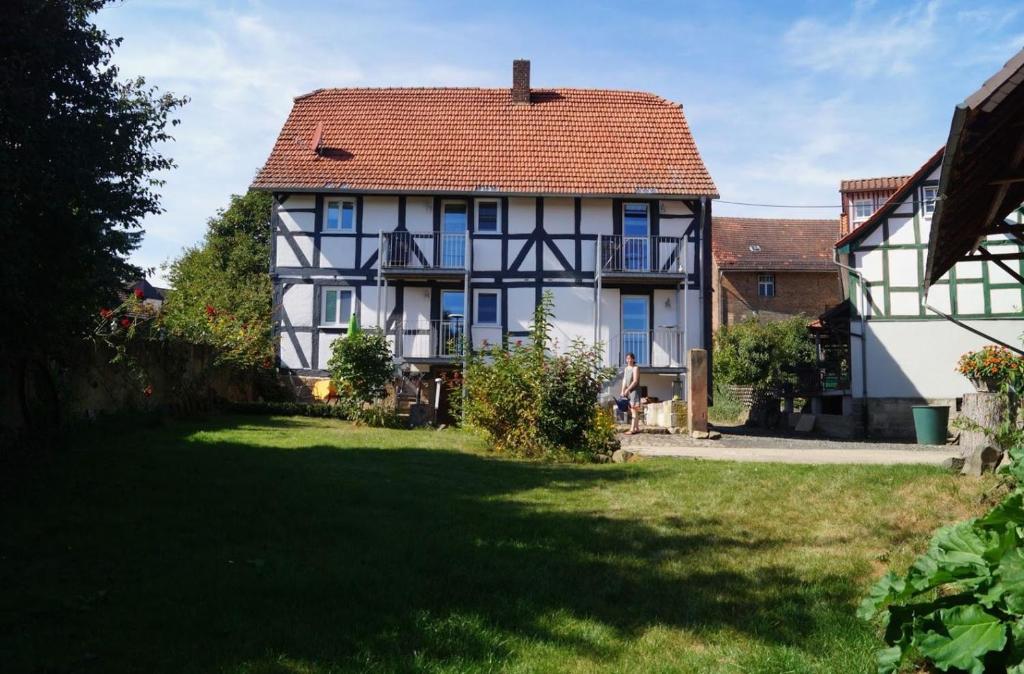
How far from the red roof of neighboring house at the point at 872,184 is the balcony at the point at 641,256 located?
8501 mm

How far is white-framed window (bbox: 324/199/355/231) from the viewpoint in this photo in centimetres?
2408

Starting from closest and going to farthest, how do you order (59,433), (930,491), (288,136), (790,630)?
(790,630) → (930,491) → (59,433) → (288,136)

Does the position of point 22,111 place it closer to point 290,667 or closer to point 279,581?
point 279,581

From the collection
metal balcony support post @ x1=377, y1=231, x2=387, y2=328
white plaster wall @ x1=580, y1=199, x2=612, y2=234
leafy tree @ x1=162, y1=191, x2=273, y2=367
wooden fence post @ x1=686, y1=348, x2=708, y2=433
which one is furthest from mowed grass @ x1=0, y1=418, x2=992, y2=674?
leafy tree @ x1=162, y1=191, x2=273, y2=367

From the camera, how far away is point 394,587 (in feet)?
15.5

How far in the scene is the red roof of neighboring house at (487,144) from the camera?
23.7 metres

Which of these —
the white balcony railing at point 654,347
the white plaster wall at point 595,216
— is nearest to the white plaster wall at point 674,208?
the white plaster wall at point 595,216

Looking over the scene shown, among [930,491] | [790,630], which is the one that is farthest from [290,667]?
[930,491]

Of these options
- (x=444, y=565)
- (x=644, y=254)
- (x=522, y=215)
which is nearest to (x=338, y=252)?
(x=522, y=215)

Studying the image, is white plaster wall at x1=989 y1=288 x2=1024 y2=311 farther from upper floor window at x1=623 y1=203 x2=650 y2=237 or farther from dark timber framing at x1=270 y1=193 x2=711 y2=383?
upper floor window at x1=623 y1=203 x2=650 y2=237

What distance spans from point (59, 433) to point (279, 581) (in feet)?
20.3

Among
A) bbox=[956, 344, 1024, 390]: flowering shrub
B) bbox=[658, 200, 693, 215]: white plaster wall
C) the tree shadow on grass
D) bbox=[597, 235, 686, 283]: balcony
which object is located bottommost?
the tree shadow on grass

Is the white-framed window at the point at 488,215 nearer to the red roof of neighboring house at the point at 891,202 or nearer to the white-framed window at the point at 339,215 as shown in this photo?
the white-framed window at the point at 339,215

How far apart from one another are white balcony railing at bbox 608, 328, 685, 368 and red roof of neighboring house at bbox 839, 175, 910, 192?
9687 mm
